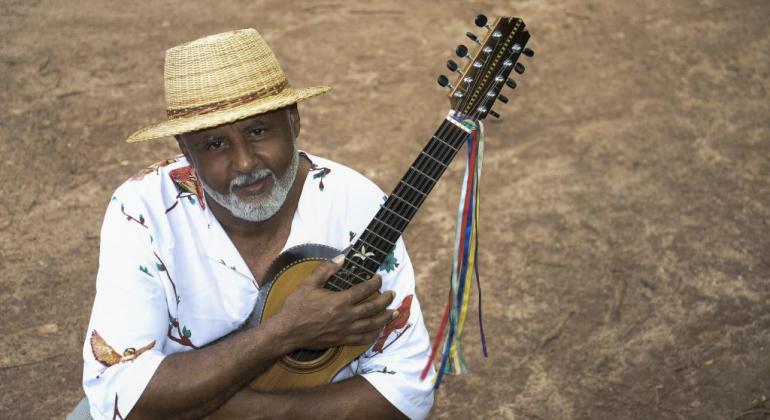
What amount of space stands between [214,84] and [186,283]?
25.6 inches

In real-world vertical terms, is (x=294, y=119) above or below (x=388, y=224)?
above

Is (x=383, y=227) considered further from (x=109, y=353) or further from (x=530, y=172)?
(x=530, y=172)

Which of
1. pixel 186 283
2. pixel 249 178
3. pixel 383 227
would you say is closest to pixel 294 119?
pixel 249 178

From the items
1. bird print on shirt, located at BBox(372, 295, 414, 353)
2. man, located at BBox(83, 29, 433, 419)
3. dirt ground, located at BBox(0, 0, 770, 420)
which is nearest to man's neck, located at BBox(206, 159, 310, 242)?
man, located at BBox(83, 29, 433, 419)

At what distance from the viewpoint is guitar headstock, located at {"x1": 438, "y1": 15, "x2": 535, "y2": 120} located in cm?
245

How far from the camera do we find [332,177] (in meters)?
2.84

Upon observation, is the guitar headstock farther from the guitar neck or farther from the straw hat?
the straw hat

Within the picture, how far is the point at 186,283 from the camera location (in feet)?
8.79

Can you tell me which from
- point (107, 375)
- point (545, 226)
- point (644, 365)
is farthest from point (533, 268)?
point (107, 375)

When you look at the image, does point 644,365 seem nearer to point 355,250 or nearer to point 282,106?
point 355,250

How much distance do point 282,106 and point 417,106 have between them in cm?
367

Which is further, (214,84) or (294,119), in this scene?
(294,119)

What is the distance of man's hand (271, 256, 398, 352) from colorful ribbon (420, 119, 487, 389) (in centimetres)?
23

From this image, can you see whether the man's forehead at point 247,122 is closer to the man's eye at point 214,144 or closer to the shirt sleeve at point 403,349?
the man's eye at point 214,144
